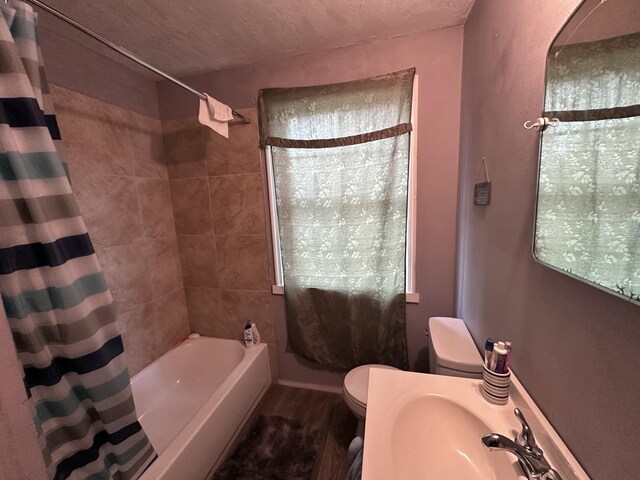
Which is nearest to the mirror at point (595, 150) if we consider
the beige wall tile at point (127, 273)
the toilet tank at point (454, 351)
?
the toilet tank at point (454, 351)

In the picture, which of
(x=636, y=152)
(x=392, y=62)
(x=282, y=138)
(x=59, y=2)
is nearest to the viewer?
(x=636, y=152)

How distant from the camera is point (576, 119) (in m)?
0.53

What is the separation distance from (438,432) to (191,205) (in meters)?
1.92

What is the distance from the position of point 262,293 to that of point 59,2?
5.89 ft

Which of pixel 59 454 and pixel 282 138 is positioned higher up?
pixel 282 138

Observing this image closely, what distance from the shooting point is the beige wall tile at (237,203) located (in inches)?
68.4

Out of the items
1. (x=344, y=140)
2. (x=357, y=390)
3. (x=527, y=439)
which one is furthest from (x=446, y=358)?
(x=344, y=140)

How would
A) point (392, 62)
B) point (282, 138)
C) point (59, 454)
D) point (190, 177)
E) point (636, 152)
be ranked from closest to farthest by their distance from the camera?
point (636, 152)
point (59, 454)
point (392, 62)
point (282, 138)
point (190, 177)

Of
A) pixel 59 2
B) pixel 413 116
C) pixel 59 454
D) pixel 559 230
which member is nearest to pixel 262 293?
pixel 59 454

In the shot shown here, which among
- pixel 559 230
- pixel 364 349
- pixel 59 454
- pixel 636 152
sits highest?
pixel 636 152

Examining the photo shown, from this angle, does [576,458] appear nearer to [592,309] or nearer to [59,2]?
[592,309]

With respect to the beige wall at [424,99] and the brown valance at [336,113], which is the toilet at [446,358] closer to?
the beige wall at [424,99]

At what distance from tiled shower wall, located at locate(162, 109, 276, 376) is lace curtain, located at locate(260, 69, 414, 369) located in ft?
0.66

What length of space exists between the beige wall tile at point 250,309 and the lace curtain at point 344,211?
0.21m
